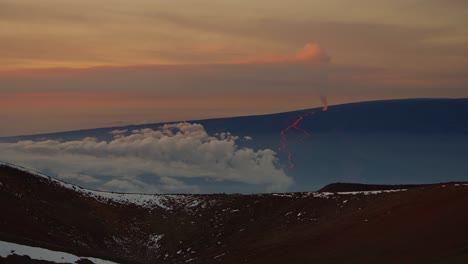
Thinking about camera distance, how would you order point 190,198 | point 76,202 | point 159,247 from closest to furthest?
1. point 159,247
2. point 76,202
3. point 190,198

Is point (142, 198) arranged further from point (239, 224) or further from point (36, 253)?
point (36, 253)

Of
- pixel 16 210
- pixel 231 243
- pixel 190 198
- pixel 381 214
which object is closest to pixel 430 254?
pixel 381 214

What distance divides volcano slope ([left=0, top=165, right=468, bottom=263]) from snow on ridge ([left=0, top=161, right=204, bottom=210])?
0.68 ft

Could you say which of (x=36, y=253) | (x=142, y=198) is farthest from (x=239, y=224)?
(x=36, y=253)

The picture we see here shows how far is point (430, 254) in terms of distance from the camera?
50062 millimetres

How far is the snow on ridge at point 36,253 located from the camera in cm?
4603

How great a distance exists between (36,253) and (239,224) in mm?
45590

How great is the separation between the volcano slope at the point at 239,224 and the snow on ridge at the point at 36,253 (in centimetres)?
67

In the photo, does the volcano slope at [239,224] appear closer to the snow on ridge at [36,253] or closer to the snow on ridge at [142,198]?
the snow on ridge at [142,198]

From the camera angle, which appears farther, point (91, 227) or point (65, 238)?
point (91, 227)

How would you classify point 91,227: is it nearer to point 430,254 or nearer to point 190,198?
point 190,198

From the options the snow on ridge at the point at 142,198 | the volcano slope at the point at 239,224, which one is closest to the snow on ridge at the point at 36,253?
the volcano slope at the point at 239,224

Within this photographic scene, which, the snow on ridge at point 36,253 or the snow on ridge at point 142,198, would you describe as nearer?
the snow on ridge at point 36,253

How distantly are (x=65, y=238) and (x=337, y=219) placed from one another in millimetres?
36706
